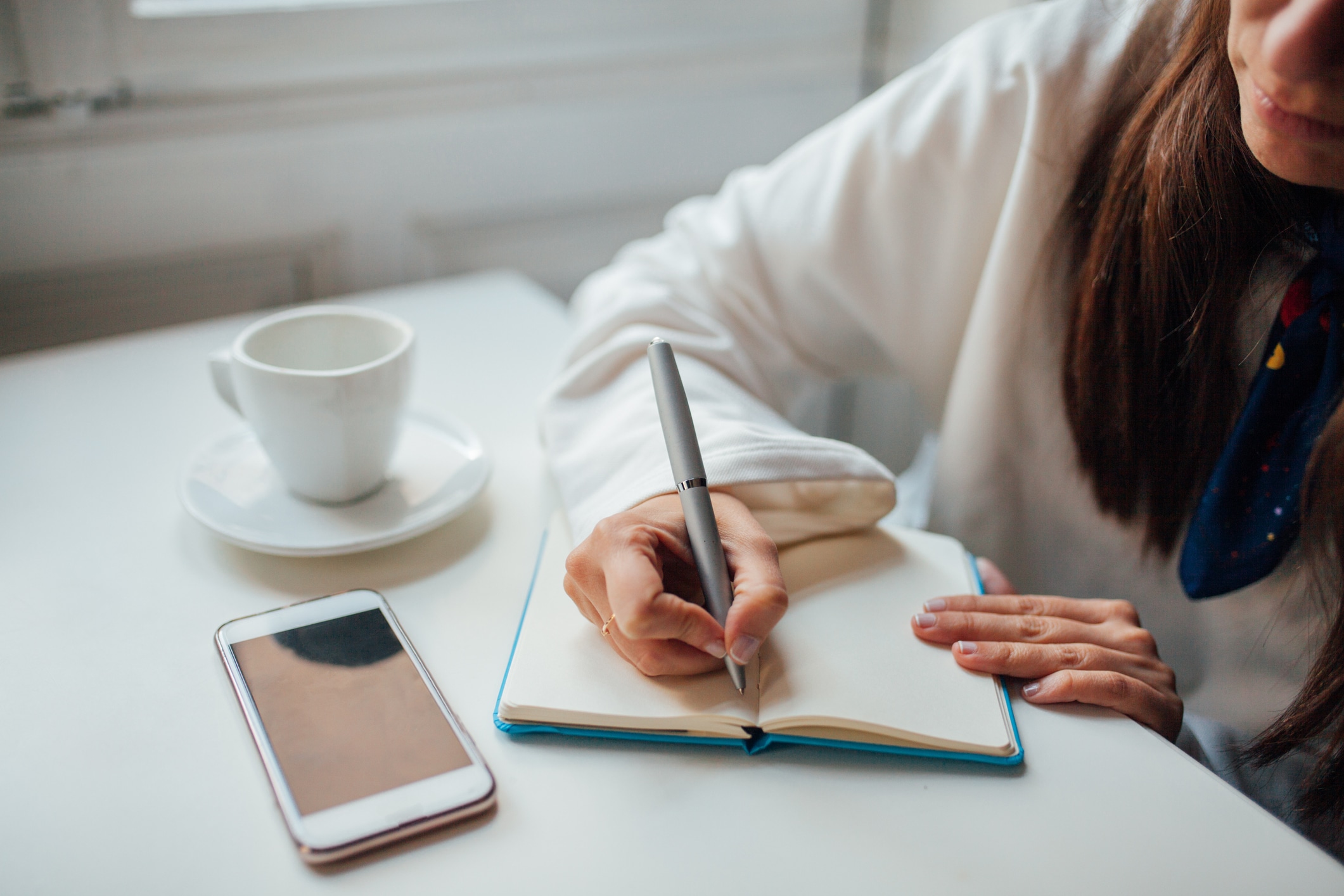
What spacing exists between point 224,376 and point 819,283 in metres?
0.43

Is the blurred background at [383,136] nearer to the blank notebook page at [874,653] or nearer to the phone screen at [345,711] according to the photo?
the blank notebook page at [874,653]

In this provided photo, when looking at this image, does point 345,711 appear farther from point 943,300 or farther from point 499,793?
point 943,300

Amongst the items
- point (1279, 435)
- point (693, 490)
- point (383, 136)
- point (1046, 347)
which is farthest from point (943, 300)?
point (383, 136)

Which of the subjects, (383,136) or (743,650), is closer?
(743,650)

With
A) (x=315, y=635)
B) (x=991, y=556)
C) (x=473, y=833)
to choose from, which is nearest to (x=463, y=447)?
(x=315, y=635)

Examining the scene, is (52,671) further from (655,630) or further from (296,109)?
(296,109)

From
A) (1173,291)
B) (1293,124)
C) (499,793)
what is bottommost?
(499,793)

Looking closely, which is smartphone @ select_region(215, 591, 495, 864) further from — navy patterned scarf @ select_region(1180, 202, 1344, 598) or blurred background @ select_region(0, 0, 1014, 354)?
blurred background @ select_region(0, 0, 1014, 354)

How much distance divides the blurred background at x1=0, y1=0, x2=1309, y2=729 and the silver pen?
371mm

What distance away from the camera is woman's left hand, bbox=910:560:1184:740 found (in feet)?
1.35

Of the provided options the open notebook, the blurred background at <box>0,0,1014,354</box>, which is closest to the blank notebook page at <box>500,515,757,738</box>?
the open notebook

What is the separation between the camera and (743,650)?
383 millimetres

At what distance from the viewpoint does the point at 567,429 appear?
Answer: 59cm

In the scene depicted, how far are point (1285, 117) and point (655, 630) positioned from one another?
14.6 inches
